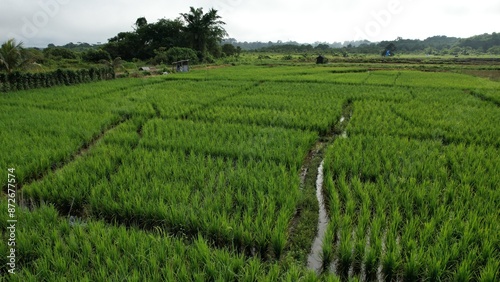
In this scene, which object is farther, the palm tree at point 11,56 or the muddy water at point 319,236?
the palm tree at point 11,56

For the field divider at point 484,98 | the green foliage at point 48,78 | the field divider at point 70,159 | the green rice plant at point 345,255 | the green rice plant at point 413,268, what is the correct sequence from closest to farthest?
the green rice plant at point 413,268 → the green rice plant at point 345,255 → the field divider at point 70,159 → the field divider at point 484,98 → the green foliage at point 48,78

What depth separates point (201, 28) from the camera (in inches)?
1201

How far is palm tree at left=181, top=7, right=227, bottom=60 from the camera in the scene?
29.9 m

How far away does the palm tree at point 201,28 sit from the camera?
98.2ft

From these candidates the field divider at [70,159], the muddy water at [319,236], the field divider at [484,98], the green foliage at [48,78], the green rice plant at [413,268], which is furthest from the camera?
the green foliage at [48,78]

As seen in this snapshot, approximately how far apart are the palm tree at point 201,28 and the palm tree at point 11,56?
2023 centimetres

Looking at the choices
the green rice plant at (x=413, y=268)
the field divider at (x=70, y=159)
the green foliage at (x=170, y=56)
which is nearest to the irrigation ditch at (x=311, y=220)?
the green rice plant at (x=413, y=268)

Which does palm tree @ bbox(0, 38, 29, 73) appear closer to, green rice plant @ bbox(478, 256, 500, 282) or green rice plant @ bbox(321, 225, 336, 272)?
green rice plant @ bbox(321, 225, 336, 272)

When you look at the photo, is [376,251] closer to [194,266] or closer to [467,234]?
[467,234]

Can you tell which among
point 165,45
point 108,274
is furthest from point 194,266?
point 165,45

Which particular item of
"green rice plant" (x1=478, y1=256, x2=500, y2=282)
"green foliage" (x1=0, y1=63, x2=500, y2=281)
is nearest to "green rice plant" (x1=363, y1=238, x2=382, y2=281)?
"green foliage" (x1=0, y1=63, x2=500, y2=281)

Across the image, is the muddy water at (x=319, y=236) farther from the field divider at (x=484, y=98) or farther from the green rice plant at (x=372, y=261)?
the field divider at (x=484, y=98)

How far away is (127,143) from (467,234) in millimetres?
4553

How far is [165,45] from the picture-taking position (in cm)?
3097
